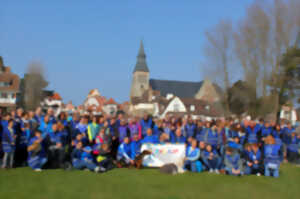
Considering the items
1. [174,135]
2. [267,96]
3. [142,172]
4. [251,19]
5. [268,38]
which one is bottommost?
[142,172]

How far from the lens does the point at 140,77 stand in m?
131

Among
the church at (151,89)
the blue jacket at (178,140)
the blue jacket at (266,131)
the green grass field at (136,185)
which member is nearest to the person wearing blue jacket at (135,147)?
the green grass field at (136,185)

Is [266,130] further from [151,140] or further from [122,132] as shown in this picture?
[122,132]

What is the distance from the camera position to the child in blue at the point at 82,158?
10684 mm

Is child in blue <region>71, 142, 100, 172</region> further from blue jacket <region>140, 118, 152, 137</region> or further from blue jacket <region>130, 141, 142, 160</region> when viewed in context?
blue jacket <region>140, 118, 152, 137</region>

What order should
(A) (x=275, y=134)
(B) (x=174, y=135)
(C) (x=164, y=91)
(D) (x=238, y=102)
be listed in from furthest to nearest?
1. (C) (x=164, y=91)
2. (D) (x=238, y=102)
3. (A) (x=275, y=134)
4. (B) (x=174, y=135)

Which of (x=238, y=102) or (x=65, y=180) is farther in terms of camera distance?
(x=238, y=102)

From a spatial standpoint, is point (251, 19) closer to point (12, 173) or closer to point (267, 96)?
point (267, 96)

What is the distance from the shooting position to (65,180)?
29.2 feet

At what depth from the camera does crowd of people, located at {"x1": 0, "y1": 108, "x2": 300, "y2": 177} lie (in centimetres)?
1068

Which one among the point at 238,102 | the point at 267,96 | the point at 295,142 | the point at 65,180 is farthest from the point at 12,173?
the point at 238,102

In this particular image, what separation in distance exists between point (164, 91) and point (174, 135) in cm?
11358

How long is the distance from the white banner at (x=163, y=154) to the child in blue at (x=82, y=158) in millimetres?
2064

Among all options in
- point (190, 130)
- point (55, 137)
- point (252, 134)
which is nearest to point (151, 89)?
point (190, 130)
